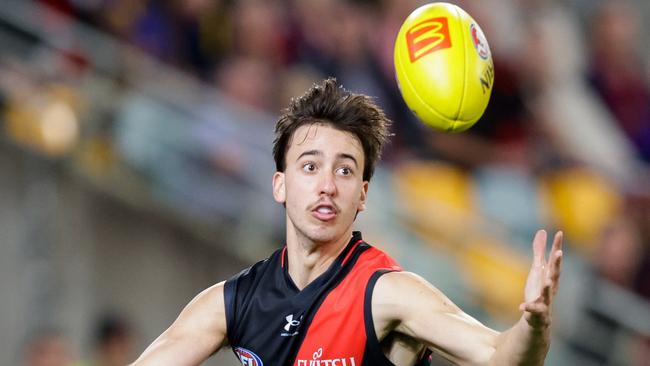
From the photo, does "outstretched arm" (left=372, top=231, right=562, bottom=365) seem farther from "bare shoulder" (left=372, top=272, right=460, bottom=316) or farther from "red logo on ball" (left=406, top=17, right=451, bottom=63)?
"red logo on ball" (left=406, top=17, right=451, bottom=63)

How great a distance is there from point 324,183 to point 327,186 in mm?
22

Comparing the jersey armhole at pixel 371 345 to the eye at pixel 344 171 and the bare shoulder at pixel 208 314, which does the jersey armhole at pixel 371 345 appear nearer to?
the eye at pixel 344 171

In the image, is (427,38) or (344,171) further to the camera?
(427,38)

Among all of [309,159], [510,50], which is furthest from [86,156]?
[309,159]

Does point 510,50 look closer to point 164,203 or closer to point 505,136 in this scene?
point 505,136

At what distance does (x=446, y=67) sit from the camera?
484 cm

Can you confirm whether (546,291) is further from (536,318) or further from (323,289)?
(323,289)

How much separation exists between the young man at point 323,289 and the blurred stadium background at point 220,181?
3.35 meters

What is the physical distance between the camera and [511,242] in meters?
8.45

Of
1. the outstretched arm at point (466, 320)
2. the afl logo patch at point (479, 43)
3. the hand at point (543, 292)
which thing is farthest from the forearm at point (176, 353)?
the afl logo patch at point (479, 43)

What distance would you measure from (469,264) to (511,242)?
36cm

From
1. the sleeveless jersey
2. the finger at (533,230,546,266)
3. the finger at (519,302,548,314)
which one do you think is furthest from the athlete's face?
the finger at (519,302,548,314)

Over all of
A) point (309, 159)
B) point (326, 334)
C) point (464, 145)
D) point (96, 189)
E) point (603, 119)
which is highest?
point (603, 119)

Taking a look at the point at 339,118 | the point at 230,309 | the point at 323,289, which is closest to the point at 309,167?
the point at 339,118
